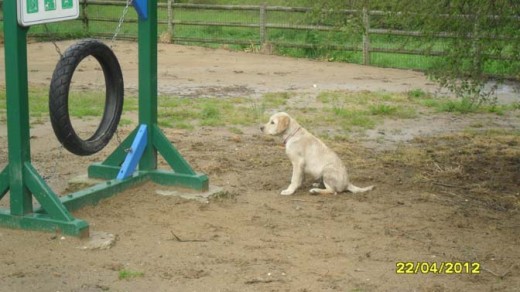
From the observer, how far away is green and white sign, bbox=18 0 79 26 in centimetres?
602

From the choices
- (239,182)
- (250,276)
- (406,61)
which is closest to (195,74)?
(406,61)

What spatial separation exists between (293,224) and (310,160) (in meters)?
1.20

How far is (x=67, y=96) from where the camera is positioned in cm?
648

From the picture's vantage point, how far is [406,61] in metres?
20.5

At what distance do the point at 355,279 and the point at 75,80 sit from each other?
1161cm

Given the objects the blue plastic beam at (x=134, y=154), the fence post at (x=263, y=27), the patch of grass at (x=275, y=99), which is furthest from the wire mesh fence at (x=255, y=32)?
the blue plastic beam at (x=134, y=154)

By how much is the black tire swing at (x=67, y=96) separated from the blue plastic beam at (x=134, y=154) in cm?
29

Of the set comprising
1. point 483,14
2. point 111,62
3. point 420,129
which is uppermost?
point 483,14

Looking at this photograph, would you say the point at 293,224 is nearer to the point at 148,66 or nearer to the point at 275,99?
the point at 148,66

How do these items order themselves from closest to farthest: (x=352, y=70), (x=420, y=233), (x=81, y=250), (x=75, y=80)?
1. (x=81, y=250)
2. (x=420, y=233)
3. (x=75, y=80)
4. (x=352, y=70)

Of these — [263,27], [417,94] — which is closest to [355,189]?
[417,94]

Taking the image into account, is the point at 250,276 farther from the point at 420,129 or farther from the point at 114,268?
the point at 420,129

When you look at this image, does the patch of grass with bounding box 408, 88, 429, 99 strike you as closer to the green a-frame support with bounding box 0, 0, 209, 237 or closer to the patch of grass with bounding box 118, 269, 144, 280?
the green a-frame support with bounding box 0, 0, 209, 237

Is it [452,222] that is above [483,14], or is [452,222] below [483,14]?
below
